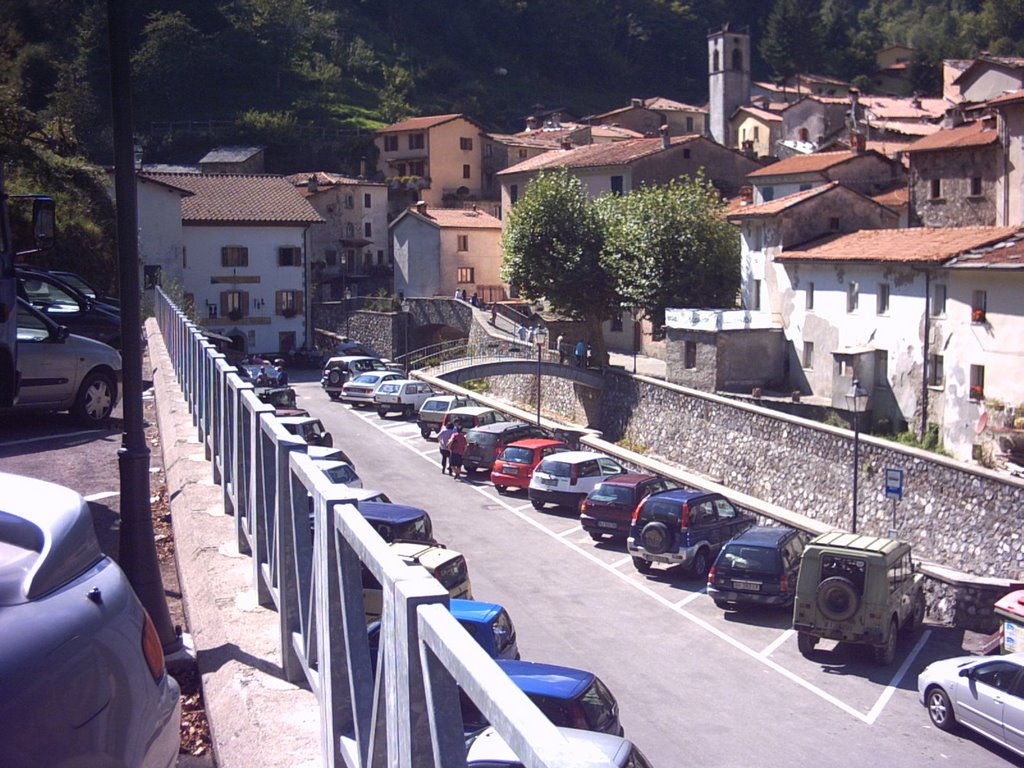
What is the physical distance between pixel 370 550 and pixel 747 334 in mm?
39267

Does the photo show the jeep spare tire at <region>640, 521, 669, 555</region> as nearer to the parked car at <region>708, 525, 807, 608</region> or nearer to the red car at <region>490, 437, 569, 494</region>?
the parked car at <region>708, 525, 807, 608</region>

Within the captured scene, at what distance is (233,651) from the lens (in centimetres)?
509

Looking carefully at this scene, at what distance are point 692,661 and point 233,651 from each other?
48.2 ft

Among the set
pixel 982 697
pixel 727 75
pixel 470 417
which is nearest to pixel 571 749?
pixel 982 697

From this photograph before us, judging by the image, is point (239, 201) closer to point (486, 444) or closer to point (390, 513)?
point (486, 444)

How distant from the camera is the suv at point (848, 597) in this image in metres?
19.0

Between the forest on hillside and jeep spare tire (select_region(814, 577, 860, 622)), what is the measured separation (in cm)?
6041

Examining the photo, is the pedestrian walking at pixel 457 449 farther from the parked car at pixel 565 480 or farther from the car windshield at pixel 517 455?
the parked car at pixel 565 480

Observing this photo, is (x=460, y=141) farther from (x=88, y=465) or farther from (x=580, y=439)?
(x=88, y=465)

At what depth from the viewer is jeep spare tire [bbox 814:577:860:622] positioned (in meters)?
19.1

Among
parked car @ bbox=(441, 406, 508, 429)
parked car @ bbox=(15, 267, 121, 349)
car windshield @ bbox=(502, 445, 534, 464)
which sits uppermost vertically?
parked car @ bbox=(15, 267, 121, 349)

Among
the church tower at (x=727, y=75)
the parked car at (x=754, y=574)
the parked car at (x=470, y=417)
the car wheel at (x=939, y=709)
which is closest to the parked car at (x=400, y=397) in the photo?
the parked car at (x=470, y=417)

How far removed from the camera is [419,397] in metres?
42.8

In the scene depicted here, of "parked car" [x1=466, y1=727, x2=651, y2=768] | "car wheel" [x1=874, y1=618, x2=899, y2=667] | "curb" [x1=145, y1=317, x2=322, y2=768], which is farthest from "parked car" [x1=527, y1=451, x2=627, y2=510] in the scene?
"curb" [x1=145, y1=317, x2=322, y2=768]
